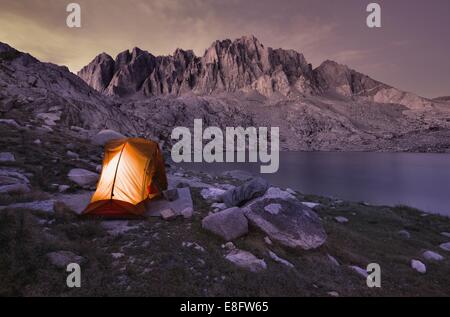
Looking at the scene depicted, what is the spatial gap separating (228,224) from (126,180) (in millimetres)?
4737

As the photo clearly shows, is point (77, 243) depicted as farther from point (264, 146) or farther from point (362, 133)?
point (362, 133)

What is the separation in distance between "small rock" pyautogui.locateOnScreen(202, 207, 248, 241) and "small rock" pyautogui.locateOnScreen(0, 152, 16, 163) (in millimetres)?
11895

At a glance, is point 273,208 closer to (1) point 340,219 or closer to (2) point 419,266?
(2) point 419,266

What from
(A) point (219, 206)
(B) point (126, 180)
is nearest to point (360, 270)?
(A) point (219, 206)

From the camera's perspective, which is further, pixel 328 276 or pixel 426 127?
pixel 426 127

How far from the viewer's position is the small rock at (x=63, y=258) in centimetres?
624

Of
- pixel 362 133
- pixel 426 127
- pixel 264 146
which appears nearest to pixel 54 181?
pixel 264 146

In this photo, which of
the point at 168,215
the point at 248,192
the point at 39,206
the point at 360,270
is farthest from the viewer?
the point at 248,192

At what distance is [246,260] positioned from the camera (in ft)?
25.3

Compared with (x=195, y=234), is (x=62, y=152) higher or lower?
higher

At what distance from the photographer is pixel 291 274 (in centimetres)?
720

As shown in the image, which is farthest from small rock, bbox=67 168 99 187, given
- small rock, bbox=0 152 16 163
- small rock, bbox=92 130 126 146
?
small rock, bbox=92 130 126 146

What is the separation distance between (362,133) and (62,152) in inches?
7874

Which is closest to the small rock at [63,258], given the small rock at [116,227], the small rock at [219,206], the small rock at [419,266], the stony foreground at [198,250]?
the stony foreground at [198,250]
